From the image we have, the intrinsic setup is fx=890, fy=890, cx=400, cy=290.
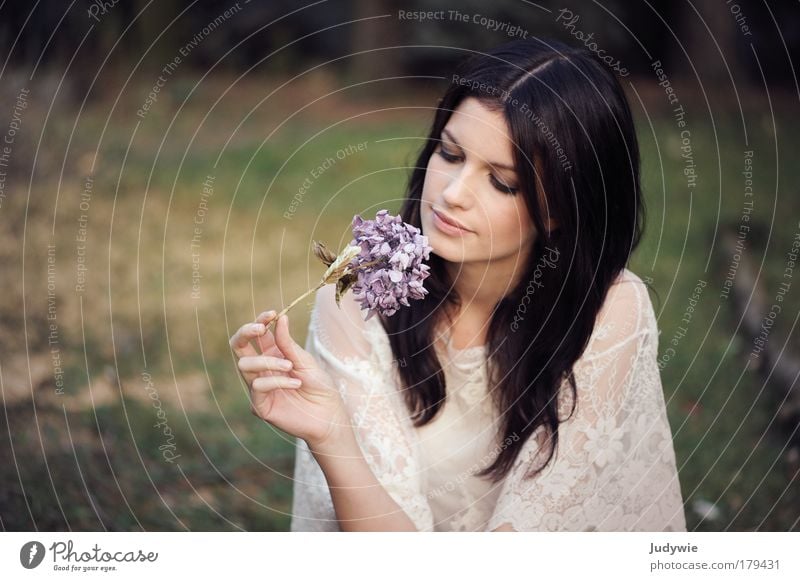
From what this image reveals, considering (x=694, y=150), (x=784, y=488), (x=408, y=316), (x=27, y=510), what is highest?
(x=694, y=150)

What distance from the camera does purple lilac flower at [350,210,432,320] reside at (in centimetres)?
154

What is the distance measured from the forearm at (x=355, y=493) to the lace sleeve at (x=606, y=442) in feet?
0.80

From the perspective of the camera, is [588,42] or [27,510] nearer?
[27,510]

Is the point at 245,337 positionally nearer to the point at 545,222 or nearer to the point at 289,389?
the point at 289,389

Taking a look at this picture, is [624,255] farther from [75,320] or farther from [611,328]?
[75,320]

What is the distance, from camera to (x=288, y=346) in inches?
67.6

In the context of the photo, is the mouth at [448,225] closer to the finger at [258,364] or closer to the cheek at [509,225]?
the cheek at [509,225]

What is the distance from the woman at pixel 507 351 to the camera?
1888 mm

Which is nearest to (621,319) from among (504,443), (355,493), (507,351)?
(507,351)

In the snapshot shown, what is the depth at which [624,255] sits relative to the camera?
7.09 ft

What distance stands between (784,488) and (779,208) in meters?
2.29

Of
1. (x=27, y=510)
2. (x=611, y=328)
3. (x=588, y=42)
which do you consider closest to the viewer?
(x=611, y=328)

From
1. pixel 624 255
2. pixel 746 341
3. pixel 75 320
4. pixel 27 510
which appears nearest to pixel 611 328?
pixel 624 255
